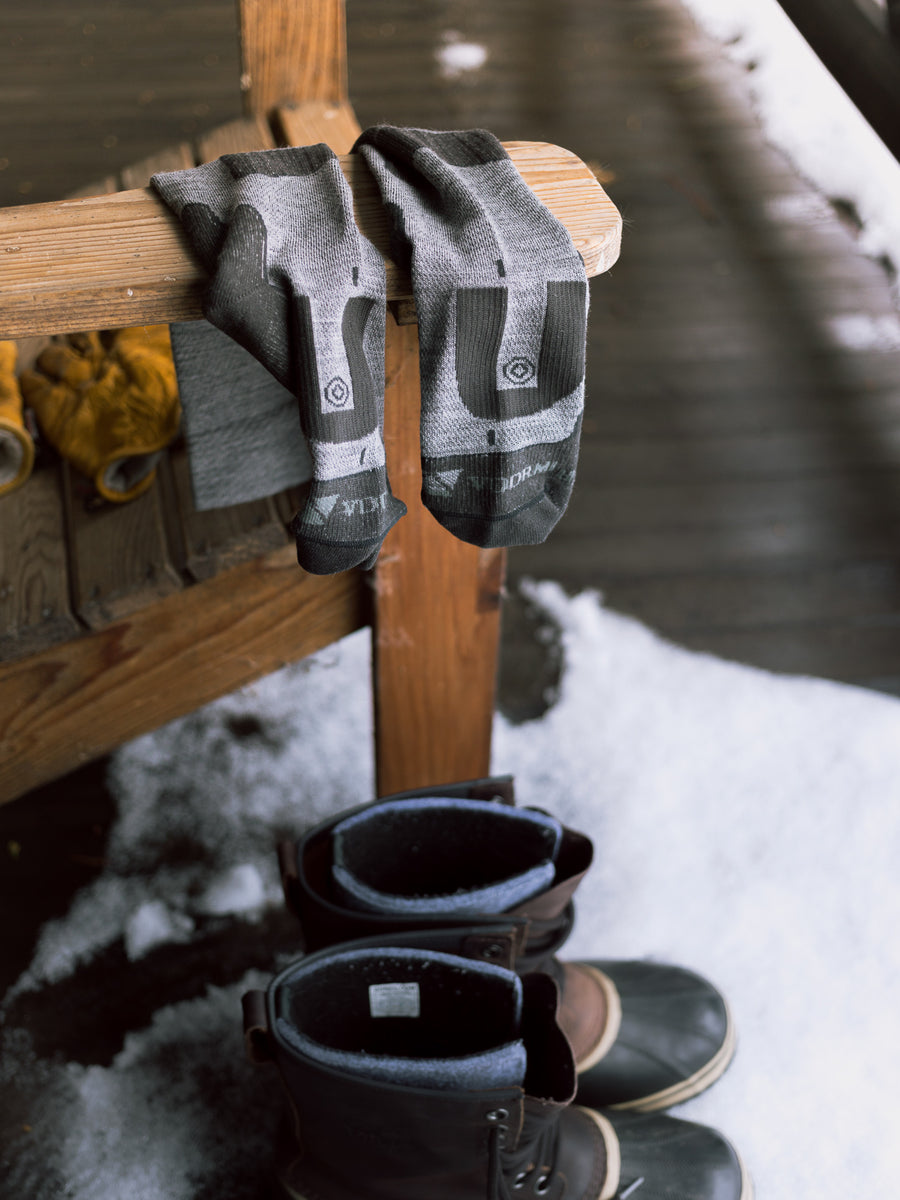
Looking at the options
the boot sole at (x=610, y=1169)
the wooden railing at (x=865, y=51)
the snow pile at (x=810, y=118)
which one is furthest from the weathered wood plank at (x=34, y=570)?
the snow pile at (x=810, y=118)

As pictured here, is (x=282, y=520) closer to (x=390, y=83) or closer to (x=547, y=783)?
(x=547, y=783)

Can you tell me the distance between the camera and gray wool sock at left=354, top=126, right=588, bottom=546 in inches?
28.2

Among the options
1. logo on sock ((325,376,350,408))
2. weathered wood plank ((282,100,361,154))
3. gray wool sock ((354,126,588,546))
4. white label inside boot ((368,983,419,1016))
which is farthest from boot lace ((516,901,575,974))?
weathered wood plank ((282,100,361,154))

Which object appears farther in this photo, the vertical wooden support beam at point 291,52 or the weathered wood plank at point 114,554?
the vertical wooden support beam at point 291,52

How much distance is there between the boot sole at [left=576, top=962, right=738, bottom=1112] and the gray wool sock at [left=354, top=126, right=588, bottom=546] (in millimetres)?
685

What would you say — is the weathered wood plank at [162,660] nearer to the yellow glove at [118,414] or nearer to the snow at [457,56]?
the yellow glove at [118,414]

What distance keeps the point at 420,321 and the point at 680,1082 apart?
3.03ft

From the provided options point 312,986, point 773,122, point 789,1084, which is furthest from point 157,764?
point 773,122

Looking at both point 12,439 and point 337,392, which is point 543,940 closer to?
point 337,392

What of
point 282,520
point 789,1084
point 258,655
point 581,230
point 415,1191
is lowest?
point 789,1084

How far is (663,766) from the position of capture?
5.20ft

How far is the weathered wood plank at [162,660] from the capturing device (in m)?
1.12

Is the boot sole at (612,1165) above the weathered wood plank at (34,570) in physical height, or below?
below

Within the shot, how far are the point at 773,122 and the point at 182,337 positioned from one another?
2566mm
